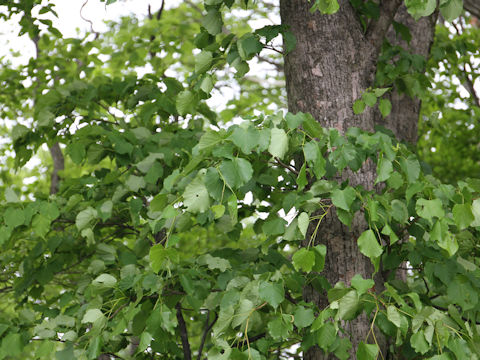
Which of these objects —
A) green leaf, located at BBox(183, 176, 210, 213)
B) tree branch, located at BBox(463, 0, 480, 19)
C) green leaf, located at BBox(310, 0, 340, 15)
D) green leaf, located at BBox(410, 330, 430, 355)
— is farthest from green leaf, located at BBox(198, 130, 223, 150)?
tree branch, located at BBox(463, 0, 480, 19)

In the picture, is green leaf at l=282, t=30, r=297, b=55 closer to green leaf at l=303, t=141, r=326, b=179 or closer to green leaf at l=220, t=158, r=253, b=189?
green leaf at l=303, t=141, r=326, b=179

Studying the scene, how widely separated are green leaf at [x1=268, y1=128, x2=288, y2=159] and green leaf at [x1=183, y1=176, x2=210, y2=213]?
9.9 inches

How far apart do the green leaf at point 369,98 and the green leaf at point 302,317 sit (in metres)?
0.91

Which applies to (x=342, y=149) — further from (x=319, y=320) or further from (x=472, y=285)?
(x=472, y=285)

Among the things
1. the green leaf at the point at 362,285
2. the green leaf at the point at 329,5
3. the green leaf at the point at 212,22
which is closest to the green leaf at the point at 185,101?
the green leaf at the point at 212,22

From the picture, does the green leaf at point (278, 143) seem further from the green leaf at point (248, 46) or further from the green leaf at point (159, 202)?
the green leaf at point (248, 46)

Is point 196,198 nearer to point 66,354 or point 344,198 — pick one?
point 344,198

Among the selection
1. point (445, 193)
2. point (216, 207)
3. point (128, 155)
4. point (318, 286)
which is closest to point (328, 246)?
point (318, 286)

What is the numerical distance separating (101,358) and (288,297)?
1773mm

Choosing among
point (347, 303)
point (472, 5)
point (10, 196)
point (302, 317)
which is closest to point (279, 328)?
point (302, 317)

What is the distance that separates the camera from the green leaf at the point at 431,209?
1899 mm

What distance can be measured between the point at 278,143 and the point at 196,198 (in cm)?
32

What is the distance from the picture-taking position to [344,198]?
1931 millimetres

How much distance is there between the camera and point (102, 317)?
219 cm
